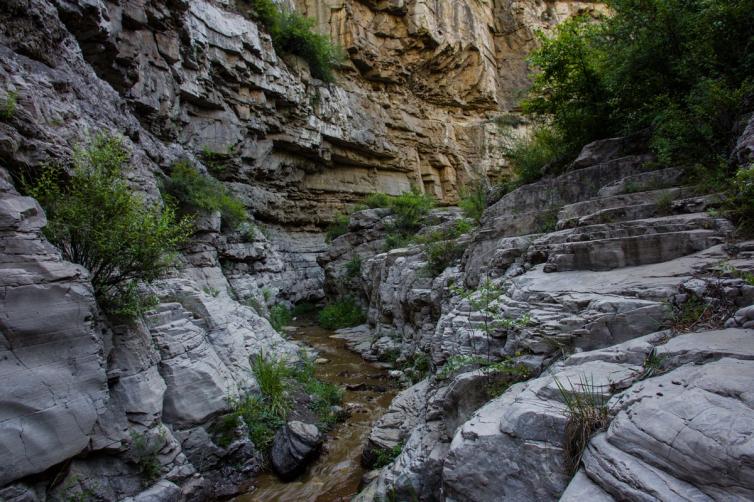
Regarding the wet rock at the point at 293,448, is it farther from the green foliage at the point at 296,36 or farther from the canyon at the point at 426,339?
the green foliage at the point at 296,36

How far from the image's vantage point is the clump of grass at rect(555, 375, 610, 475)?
2.61 metres

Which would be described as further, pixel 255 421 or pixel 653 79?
pixel 653 79

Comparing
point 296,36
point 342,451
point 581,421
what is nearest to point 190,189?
point 342,451

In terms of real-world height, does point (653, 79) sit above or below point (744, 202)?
above

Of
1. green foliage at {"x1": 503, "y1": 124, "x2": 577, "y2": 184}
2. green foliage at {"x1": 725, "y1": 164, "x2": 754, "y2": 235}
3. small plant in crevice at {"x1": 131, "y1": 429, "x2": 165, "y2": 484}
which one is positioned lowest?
small plant in crevice at {"x1": 131, "y1": 429, "x2": 165, "y2": 484}

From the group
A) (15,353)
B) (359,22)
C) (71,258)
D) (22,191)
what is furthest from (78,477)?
(359,22)

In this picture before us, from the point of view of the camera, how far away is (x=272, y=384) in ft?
23.2

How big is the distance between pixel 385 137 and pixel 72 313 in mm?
24092

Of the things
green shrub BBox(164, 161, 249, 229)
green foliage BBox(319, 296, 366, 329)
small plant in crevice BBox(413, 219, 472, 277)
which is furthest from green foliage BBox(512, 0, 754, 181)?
green foliage BBox(319, 296, 366, 329)

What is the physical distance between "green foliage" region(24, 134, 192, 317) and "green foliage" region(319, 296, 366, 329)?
11726 millimetres

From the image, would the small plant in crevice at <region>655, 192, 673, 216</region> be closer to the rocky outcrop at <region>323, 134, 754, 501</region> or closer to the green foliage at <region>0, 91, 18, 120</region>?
the rocky outcrop at <region>323, 134, 754, 501</region>

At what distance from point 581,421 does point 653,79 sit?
7.95 meters

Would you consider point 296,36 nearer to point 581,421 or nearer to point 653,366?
point 653,366

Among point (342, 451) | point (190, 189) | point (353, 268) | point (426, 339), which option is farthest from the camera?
point (353, 268)
